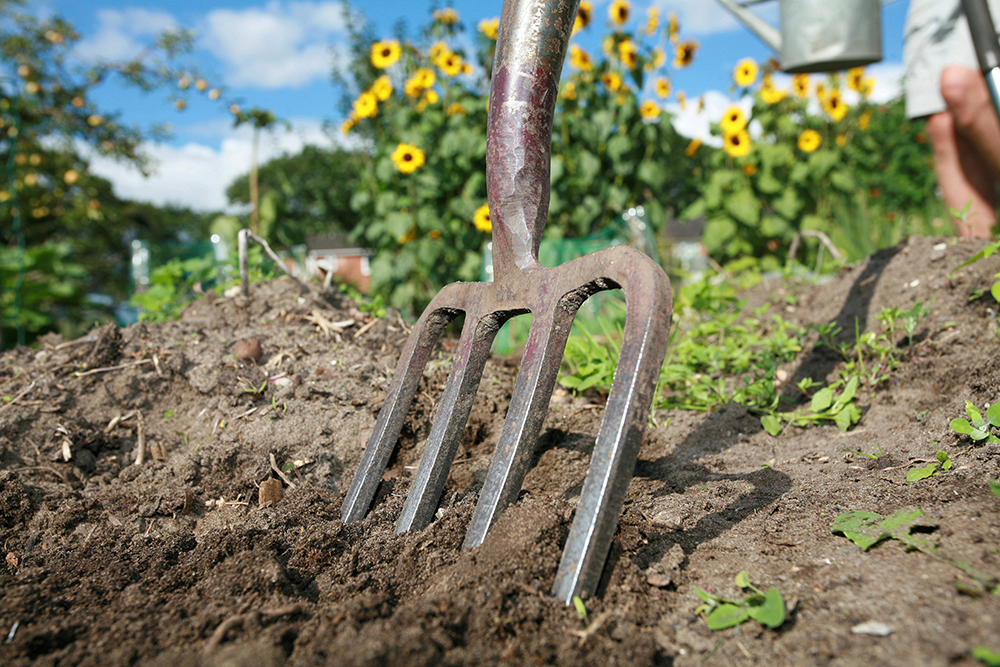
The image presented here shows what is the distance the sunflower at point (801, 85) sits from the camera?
5078 mm

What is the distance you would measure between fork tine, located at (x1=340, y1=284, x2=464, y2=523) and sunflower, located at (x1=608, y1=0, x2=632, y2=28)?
4.07 meters

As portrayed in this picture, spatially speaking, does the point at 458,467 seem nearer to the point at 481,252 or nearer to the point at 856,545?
the point at 856,545

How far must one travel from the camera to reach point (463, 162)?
4.54m

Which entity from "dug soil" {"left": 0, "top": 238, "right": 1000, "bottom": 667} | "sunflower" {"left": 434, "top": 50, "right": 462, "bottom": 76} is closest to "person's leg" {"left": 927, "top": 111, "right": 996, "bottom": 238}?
"dug soil" {"left": 0, "top": 238, "right": 1000, "bottom": 667}

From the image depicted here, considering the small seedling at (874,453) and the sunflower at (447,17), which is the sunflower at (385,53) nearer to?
the sunflower at (447,17)

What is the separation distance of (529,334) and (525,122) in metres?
0.55

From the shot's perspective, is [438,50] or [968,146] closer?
[968,146]

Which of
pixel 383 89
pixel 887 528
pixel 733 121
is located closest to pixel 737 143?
pixel 733 121

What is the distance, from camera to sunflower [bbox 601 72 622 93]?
16.0 feet

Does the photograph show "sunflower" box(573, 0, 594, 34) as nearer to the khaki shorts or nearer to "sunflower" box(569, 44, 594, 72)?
"sunflower" box(569, 44, 594, 72)

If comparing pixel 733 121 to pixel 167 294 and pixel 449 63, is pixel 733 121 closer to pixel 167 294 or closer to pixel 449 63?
pixel 449 63

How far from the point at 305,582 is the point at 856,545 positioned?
1039 millimetres

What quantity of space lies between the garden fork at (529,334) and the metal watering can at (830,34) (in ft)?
7.01

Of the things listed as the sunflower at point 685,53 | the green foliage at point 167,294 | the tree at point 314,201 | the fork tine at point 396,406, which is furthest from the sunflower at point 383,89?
the fork tine at point 396,406
